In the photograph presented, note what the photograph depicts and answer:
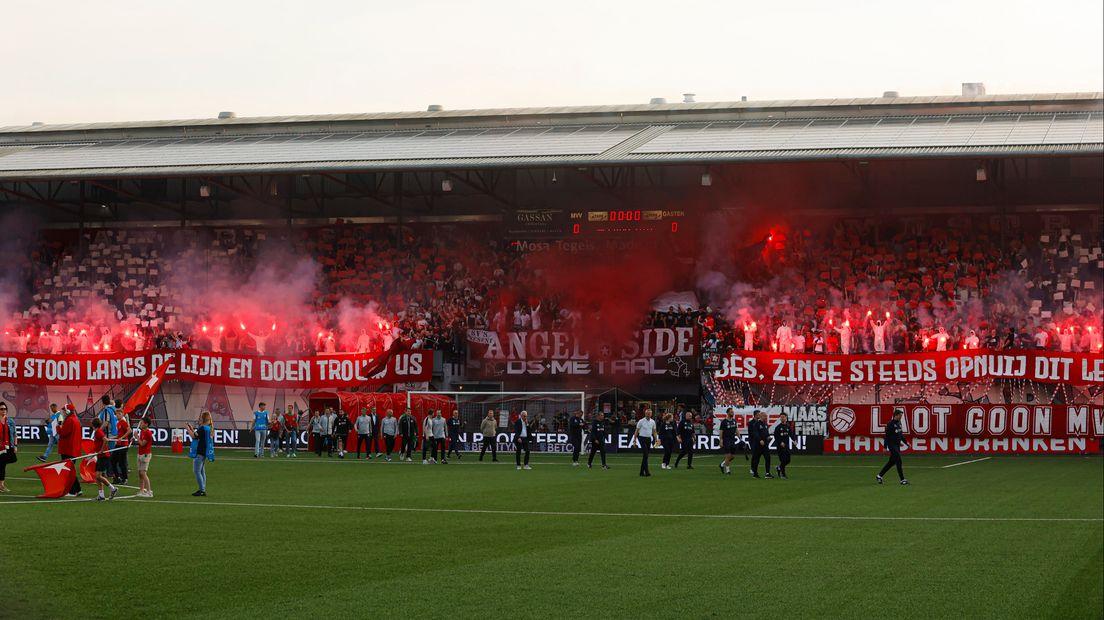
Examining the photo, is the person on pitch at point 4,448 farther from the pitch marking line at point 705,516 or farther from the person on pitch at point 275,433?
the person on pitch at point 275,433

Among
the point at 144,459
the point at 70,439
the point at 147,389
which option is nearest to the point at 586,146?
the point at 147,389

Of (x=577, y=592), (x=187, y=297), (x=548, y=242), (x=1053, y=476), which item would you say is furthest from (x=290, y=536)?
(x=187, y=297)

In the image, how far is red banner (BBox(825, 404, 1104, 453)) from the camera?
4106 cm

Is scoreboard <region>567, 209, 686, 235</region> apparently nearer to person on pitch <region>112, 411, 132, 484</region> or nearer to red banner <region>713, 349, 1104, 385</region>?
red banner <region>713, 349, 1104, 385</region>

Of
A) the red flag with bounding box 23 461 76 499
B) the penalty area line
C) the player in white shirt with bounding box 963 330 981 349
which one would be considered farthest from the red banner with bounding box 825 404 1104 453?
the red flag with bounding box 23 461 76 499

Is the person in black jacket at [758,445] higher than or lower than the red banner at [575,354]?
lower

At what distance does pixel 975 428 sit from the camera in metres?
42.2

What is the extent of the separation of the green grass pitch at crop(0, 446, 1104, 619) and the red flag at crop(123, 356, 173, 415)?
1835cm

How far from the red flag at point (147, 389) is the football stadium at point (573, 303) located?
0.54 feet

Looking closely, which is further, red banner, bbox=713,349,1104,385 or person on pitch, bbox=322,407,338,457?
person on pitch, bbox=322,407,338,457

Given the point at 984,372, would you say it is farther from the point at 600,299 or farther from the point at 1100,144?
the point at 600,299

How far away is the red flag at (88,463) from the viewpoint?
2356 centimetres

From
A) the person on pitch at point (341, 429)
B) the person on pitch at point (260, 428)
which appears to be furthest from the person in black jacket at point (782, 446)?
the person on pitch at point (260, 428)

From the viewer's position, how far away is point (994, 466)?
35.1 meters
